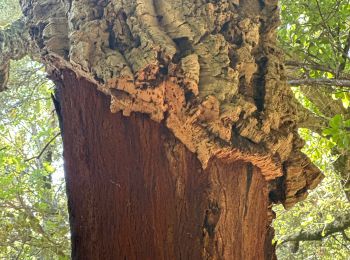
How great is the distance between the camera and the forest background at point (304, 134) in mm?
3432

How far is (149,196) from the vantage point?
1.82 meters

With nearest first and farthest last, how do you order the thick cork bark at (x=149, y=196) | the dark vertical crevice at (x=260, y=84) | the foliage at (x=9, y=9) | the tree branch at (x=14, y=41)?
the thick cork bark at (x=149, y=196) < the dark vertical crevice at (x=260, y=84) < the tree branch at (x=14, y=41) < the foliage at (x=9, y=9)

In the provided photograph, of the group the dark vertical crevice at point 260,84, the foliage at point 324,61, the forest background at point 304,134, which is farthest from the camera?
the forest background at point 304,134

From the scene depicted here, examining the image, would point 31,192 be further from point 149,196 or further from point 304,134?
point 149,196

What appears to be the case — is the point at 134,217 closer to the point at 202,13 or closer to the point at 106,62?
the point at 106,62

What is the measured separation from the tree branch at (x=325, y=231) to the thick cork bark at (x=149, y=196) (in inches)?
143

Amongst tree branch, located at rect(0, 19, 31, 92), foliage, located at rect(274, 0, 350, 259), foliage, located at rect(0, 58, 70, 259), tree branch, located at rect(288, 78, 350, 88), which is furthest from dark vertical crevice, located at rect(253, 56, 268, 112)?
foliage, located at rect(0, 58, 70, 259)

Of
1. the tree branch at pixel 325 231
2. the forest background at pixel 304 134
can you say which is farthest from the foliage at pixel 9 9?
the tree branch at pixel 325 231

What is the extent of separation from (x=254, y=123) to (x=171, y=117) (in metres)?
0.37

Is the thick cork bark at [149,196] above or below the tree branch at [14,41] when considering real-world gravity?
below

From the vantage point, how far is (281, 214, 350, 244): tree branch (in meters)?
5.32

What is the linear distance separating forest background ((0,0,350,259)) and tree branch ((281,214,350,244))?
0.01 m

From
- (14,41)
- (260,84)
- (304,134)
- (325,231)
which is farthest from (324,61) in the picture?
(325,231)

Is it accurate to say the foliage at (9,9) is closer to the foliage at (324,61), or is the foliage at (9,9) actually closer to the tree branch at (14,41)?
the foliage at (324,61)
